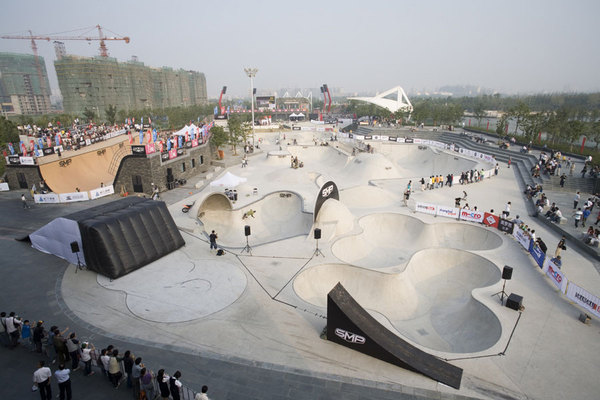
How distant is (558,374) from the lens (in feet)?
32.6

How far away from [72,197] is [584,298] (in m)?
34.5

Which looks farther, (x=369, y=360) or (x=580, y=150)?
(x=580, y=150)

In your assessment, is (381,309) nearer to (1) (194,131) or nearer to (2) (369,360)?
(2) (369,360)

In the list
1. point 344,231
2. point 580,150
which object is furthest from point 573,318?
point 580,150

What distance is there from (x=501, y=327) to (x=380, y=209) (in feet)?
48.6

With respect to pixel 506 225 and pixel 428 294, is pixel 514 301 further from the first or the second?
pixel 506 225

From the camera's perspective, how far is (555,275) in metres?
14.8

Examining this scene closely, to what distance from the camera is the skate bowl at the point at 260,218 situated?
2423cm

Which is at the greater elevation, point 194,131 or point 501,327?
point 194,131

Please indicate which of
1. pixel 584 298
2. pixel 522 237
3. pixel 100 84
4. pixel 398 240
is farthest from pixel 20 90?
pixel 584 298

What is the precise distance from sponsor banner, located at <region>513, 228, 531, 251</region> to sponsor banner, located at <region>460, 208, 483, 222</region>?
255 centimetres

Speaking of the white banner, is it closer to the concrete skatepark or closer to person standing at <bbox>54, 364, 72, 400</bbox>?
the concrete skatepark

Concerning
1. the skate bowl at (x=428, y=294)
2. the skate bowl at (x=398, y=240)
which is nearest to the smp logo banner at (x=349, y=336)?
the skate bowl at (x=428, y=294)

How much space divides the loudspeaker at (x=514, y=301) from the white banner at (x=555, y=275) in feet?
8.44
